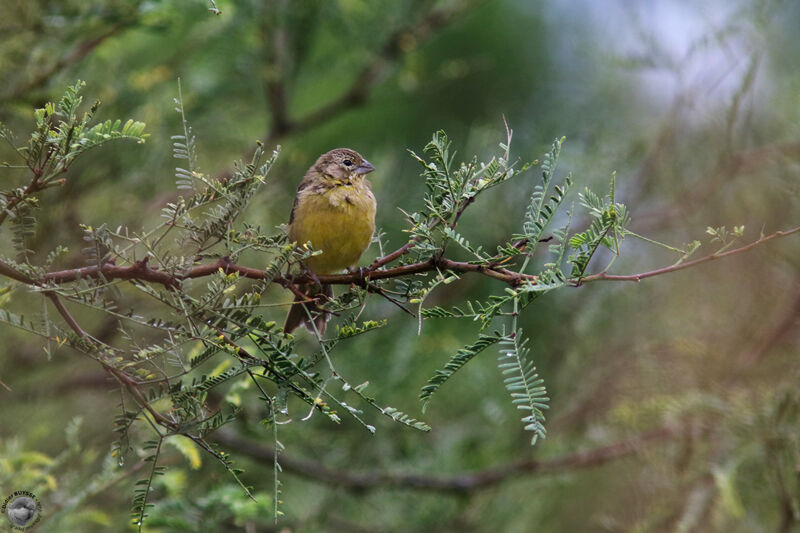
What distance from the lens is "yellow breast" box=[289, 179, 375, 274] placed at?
11.7ft

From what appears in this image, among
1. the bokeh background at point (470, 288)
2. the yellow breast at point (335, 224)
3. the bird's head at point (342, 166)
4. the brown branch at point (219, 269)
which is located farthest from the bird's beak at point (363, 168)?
the brown branch at point (219, 269)

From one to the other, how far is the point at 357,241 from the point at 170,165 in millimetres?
1989

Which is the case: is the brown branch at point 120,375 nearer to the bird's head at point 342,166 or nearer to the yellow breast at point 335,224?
the yellow breast at point 335,224

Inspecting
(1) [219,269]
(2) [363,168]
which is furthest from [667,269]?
(2) [363,168]

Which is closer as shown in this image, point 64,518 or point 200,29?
point 64,518

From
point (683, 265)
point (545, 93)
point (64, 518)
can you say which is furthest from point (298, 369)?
point (545, 93)

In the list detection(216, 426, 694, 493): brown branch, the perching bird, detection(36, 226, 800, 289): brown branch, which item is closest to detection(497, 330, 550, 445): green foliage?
detection(36, 226, 800, 289): brown branch

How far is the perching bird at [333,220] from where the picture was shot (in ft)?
11.7

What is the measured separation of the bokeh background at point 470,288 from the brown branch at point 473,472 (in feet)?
0.07

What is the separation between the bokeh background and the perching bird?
1.14 m

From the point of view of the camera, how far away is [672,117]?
594cm

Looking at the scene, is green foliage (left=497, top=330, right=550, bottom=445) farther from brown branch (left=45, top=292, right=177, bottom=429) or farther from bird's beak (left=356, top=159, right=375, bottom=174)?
bird's beak (left=356, top=159, right=375, bottom=174)

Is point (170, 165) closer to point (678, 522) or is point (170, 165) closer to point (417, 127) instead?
point (417, 127)

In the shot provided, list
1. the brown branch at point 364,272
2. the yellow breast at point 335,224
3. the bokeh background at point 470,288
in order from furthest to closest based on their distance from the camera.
Answer: the bokeh background at point 470,288, the yellow breast at point 335,224, the brown branch at point 364,272
